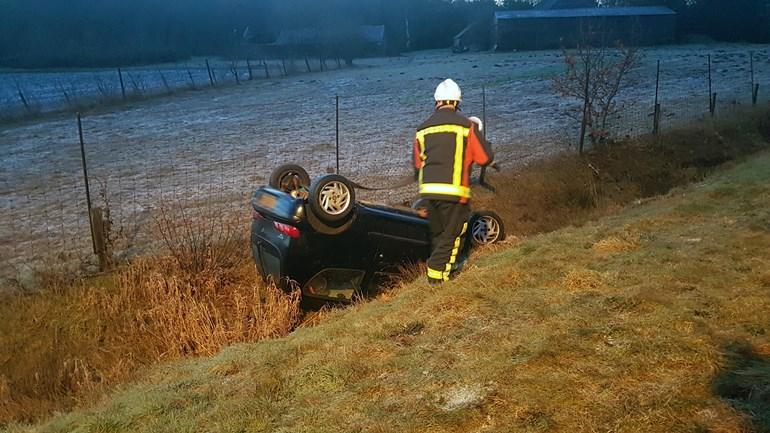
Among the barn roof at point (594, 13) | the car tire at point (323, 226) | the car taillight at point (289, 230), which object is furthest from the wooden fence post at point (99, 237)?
the barn roof at point (594, 13)

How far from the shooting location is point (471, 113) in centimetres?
2084

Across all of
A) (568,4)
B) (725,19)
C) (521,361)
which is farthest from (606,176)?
(568,4)

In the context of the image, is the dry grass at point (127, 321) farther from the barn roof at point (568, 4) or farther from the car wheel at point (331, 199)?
the barn roof at point (568, 4)

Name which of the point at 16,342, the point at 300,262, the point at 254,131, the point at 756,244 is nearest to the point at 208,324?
the point at 300,262

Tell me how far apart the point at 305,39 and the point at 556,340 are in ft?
205

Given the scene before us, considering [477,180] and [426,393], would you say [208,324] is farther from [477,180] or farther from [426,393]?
[477,180]

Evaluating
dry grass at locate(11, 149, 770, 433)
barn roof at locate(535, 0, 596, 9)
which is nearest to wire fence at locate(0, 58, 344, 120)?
barn roof at locate(535, 0, 596, 9)

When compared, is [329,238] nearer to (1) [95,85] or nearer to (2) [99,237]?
(2) [99,237]

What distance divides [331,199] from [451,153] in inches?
50.8

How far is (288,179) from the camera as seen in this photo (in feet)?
A: 24.2

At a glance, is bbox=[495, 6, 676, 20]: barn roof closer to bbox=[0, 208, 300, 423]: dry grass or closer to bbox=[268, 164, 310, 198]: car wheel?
bbox=[268, 164, 310, 198]: car wheel

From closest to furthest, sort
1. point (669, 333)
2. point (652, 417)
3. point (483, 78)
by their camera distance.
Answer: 1. point (652, 417)
2. point (669, 333)
3. point (483, 78)

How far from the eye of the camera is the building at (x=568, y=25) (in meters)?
49.2

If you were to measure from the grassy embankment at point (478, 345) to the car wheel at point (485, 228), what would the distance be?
33.3 inches
